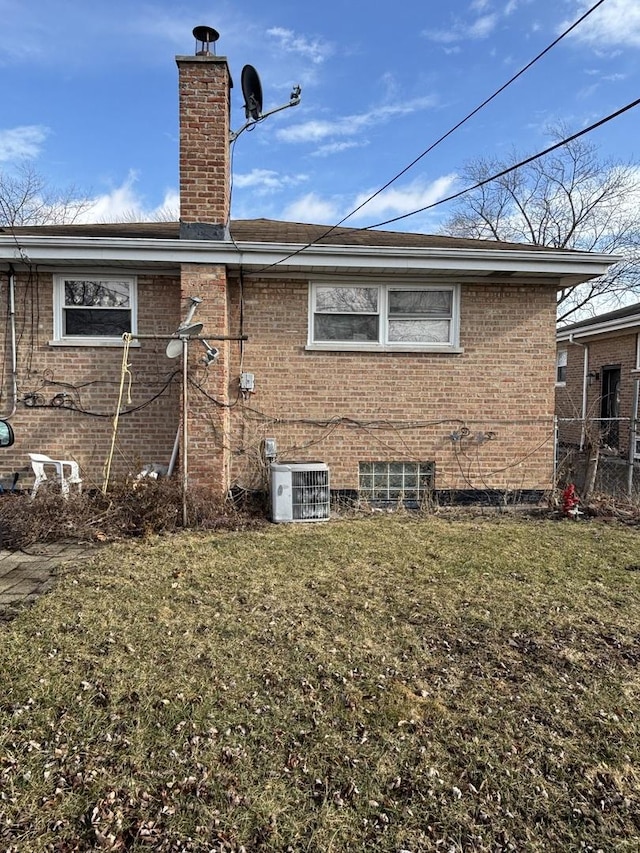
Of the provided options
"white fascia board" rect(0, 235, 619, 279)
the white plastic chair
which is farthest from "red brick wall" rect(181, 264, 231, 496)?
the white plastic chair

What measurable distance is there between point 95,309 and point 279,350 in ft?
8.51

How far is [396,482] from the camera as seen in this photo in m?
7.75

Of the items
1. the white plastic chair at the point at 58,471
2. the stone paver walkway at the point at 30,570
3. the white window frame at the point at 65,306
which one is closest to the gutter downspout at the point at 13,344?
the white window frame at the point at 65,306

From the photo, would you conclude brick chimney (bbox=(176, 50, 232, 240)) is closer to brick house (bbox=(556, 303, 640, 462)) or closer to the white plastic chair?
the white plastic chair

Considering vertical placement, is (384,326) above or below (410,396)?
above

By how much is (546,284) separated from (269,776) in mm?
7302

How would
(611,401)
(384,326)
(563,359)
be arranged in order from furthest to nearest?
(563,359), (611,401), (384,326)

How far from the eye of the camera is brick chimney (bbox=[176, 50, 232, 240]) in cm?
685

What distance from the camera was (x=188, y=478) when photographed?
6863mm

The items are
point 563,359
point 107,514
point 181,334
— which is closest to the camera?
point 107,514

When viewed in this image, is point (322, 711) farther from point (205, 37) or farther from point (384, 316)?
point (205, 37)

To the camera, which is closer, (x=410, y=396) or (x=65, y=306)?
(x=65, y=306)

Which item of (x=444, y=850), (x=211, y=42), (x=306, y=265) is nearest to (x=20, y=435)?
(x=306, y=265)

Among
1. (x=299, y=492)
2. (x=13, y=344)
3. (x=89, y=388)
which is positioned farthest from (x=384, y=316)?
(x=13, y=344)
